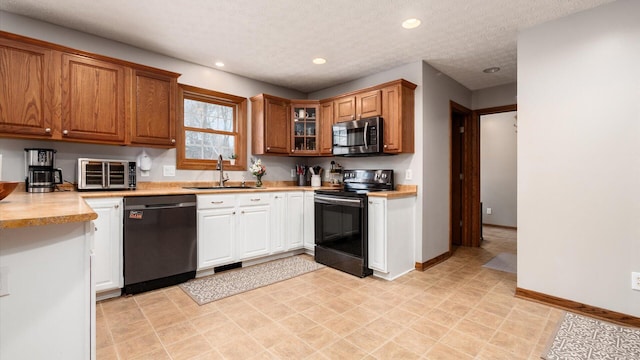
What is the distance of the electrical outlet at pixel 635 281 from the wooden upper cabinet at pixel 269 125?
378 centimetres

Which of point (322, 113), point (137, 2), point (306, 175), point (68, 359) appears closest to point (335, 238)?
point (306, 175)

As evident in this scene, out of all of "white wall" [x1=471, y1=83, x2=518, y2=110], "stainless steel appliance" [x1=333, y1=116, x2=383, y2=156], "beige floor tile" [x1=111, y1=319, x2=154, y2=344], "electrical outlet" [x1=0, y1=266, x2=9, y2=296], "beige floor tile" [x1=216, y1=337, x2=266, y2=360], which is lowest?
"beige floor tile" [x1=216, y1=337, x2=266, y2=360]

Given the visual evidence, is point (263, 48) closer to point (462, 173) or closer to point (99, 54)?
point (99, 54)

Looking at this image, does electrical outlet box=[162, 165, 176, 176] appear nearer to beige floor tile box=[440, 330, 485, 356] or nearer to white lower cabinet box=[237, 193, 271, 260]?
white lower cabinet box=[237, 193, 271, 260]

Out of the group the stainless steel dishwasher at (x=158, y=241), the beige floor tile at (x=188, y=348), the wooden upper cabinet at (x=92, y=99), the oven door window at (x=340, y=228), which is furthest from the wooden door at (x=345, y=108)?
the beige floor tile at (x=188, y=348)

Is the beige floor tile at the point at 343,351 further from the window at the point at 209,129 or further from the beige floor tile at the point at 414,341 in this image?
the window at the point at 209,129

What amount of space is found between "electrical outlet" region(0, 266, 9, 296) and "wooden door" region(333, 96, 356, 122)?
3.41 m

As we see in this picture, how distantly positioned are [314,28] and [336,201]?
188 centimetres

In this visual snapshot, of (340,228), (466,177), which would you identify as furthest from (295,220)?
(466,177)

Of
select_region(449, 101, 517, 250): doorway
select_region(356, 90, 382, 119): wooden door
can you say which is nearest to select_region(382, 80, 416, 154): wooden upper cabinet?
select_region(356, 90, 382, 119): wooden door

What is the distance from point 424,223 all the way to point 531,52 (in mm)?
2046

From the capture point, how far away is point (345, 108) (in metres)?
3.92

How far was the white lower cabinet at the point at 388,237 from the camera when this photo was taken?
310 centimetres

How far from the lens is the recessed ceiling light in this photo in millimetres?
2596
